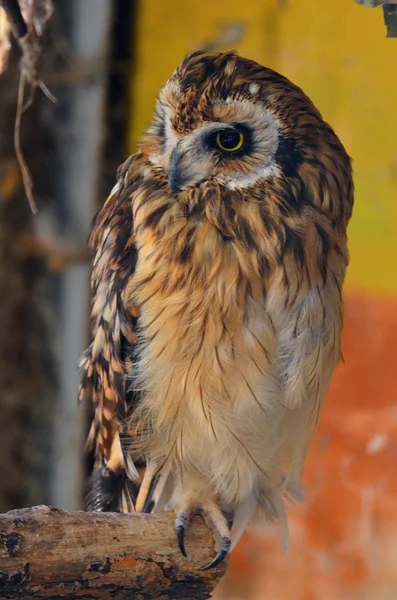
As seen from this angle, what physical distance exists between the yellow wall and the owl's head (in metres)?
0.79

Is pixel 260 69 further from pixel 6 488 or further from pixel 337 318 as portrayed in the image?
pixel 6 488

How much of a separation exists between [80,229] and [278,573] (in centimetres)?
134

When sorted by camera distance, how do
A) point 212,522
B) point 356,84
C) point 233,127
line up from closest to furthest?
point 233,127, point 212,522, point 356,84

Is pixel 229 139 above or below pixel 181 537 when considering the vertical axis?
above

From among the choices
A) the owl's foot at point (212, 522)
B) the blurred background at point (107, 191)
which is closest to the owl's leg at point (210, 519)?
the owl's foot at point (212, 522)

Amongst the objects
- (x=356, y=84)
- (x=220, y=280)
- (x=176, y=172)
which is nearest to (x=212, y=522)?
(x=220, y=280)

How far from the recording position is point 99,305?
147cm

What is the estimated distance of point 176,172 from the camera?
3.97ft

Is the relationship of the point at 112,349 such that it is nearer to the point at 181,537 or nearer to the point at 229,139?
the point at 181,537

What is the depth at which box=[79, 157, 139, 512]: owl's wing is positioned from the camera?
4.50 feet

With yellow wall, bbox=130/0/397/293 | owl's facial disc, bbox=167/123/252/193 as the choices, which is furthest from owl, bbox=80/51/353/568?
yellow wall, bbox=130/0/397/293

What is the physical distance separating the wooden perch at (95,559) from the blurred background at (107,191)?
1.06 metres

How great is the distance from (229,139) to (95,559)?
0.64m

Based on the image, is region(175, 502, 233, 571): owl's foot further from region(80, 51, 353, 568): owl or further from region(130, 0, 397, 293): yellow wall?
region(130, 0, 397, 293): yellow wall
